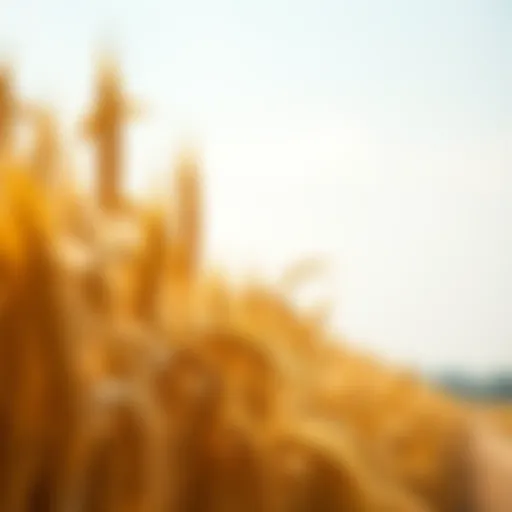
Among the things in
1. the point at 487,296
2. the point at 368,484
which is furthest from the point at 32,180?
the point at 487,296

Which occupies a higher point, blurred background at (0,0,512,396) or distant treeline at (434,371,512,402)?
blurred background at (0,0,512,396)

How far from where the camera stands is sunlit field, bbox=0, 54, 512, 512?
2.05ft

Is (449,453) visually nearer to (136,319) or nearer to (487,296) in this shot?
(487,296)

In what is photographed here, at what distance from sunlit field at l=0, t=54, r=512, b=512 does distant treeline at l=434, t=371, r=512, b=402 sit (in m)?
0.01

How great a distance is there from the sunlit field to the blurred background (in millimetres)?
25

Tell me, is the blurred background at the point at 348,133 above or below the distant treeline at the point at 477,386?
above

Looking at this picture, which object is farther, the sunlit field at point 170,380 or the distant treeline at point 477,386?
the distant treeline at point 477,386

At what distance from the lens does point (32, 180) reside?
66 centimetres

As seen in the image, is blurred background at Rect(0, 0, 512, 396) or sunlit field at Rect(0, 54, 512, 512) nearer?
sunlit field at Rect(0, 54, 512, 512)

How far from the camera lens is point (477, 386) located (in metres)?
0.85

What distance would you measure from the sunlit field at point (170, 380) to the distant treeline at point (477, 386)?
0.01m

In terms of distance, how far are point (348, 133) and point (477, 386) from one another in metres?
A: 0.23

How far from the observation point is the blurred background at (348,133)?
0.81m

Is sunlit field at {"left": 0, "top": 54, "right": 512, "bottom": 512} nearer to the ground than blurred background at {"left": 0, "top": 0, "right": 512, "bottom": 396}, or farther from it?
nearer to the ground
